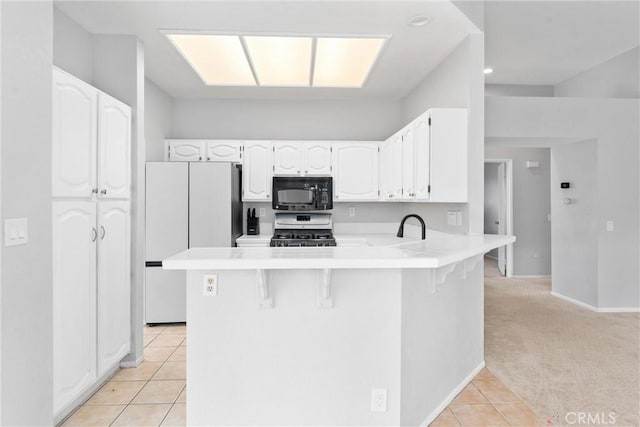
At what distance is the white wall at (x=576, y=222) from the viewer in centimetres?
454

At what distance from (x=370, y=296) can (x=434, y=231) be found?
202cm

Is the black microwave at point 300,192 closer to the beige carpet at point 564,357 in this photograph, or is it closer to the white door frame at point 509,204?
the beige carpet at point 564,357


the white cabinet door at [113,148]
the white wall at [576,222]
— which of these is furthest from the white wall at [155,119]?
the white wall at [576,222]

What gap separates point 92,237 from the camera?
7.81 feet

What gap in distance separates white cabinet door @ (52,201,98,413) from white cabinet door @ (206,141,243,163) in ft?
7.27

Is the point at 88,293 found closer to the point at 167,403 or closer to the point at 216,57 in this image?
the point at 167,403

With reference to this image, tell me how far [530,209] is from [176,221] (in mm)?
5499

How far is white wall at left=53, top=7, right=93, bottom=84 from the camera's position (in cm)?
261

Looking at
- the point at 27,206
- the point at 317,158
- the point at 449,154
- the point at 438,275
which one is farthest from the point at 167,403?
the point at 317,158

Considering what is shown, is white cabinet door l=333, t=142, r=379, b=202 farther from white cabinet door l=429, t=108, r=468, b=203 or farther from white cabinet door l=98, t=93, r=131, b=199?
white cabinet door l=98, t=93, r=131, b=199

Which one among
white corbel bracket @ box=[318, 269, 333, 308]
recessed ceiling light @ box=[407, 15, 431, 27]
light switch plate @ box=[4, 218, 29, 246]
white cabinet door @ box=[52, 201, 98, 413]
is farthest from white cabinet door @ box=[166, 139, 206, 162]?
white corbel bracket @ box=[318, 269, 333, 308]

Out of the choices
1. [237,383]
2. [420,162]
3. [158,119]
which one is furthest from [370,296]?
[158,119]

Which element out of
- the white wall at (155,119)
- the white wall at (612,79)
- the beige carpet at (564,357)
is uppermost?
the white wall at (612,79)

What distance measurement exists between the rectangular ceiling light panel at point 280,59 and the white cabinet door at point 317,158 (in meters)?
0.69
